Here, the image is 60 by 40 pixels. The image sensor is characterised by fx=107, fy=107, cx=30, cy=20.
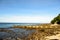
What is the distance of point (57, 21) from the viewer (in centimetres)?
8725

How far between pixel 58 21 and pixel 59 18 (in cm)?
333

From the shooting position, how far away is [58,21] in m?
86.1

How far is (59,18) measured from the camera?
83.8 meters

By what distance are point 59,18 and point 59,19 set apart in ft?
2.66

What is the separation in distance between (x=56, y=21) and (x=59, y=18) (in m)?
5.26

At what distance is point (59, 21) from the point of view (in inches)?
3342

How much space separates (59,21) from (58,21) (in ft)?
4.37

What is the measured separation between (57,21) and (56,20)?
5.32ft

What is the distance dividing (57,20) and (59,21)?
2449mm

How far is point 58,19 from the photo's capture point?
85375 mm

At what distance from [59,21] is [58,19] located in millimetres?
1798

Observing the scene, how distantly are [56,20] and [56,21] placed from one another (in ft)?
2.84

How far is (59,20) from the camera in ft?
276

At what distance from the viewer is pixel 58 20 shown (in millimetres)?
85562
